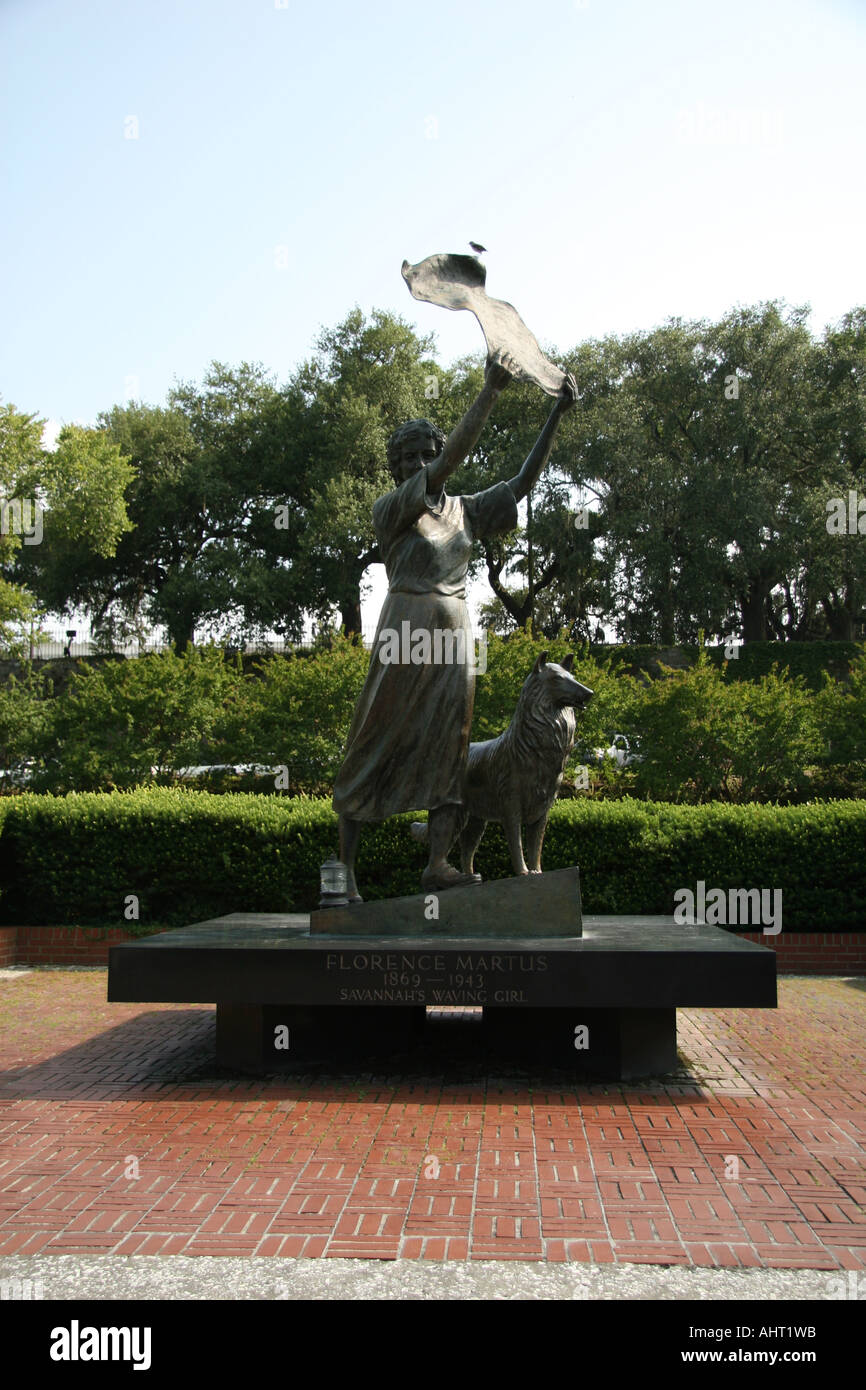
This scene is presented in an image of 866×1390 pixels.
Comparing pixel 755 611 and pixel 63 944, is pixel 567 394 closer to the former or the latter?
pixel 63 944

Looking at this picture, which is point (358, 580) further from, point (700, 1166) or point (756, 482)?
point (700, 1166)

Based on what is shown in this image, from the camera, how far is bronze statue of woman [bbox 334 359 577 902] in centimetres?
681

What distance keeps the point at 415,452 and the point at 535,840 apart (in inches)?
105

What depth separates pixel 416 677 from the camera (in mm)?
6824

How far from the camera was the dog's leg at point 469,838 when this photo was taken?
293 inches

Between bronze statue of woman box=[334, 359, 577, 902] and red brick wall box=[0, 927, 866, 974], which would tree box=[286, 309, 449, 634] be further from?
bronze statue of woman box=[334, 359, 577, 902]

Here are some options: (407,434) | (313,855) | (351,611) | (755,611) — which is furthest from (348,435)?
(407,434)

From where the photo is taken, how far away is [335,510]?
1293 inches

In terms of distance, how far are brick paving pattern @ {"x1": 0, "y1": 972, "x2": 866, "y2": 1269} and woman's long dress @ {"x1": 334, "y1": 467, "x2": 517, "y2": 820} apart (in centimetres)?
176

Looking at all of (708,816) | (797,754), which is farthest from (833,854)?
(797,754)
